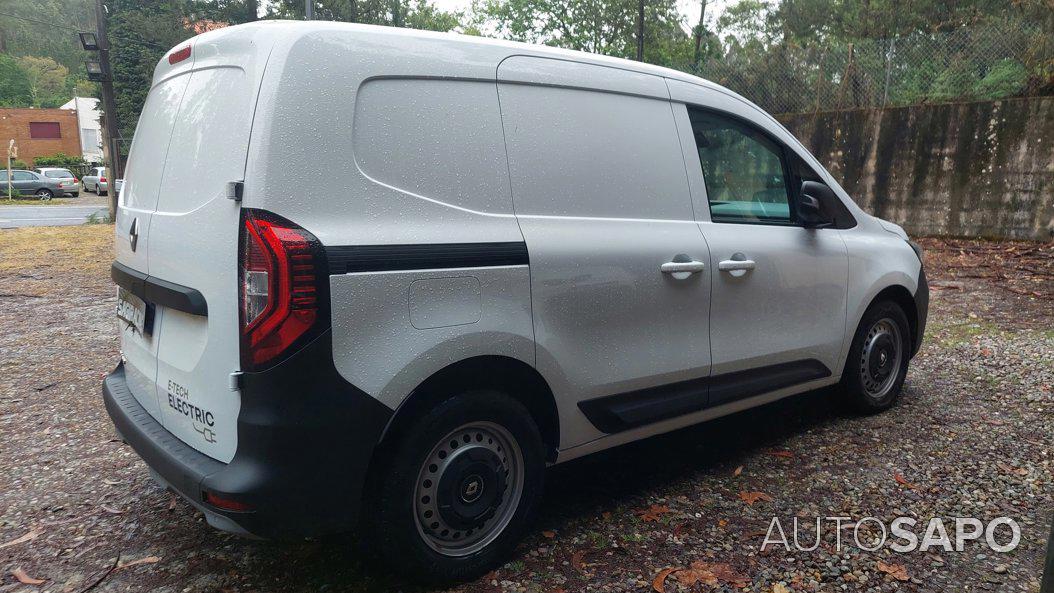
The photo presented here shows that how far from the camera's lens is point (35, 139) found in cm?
5462

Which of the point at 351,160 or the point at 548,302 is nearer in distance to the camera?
the point at 351,160

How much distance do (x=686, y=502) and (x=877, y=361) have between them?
1.89 m

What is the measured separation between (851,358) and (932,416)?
2.43 ft

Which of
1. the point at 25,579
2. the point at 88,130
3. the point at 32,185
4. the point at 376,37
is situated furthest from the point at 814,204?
the point at 88,130

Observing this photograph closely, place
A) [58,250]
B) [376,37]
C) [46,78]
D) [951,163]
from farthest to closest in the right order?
1. [46,78]
2. [58,250]
3. [951,163]
4. [376,37]

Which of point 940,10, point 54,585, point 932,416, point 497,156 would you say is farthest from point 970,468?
point 940,10

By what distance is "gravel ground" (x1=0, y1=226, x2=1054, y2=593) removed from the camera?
8.99 ft

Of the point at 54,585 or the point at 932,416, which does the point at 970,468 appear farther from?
the point at 54,585

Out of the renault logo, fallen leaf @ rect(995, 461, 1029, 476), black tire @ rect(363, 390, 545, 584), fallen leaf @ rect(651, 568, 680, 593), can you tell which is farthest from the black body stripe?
fallen leaf @ rect(995, 461, 1029, 476)

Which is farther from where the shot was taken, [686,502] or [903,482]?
[903,482]

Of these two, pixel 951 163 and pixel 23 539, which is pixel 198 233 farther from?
pixel 951 163

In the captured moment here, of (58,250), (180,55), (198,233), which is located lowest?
(58,250)

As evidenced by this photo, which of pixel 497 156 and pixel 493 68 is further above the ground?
pixel 493 68

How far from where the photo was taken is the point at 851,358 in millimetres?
4281
